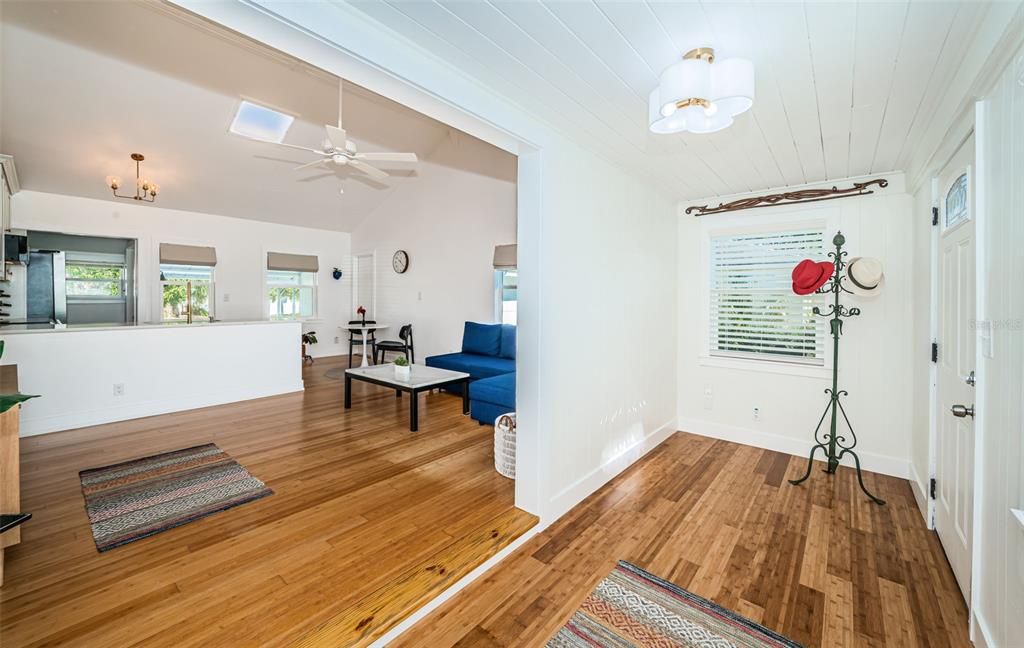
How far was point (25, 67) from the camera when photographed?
3.74 m

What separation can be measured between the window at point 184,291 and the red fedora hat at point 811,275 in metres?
7.84

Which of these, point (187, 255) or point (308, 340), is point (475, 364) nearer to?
point (308, 340)

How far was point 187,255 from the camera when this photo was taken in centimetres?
657

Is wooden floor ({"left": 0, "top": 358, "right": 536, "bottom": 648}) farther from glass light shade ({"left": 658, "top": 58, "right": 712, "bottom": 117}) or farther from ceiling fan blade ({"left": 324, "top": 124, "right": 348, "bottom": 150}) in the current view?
ceiling fan blade ({"left": 324, "top": 124, "right": 348, "bottom": 150})

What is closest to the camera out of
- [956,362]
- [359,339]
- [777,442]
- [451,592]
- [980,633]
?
[980,633]

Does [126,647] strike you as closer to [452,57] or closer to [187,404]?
[452,57]

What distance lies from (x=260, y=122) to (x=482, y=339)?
13.1 ft

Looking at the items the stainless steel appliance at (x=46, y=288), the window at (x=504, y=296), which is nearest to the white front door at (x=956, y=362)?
the window at (x=504, y=296)

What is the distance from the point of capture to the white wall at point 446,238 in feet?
19.4

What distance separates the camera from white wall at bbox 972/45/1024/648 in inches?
49.4

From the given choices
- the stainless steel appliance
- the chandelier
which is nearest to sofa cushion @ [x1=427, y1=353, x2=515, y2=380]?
the chandelier

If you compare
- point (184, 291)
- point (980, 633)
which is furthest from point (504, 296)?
point (184, 291)

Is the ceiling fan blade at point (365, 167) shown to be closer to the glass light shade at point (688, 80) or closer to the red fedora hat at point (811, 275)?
the glass light shade at point (688, 80)

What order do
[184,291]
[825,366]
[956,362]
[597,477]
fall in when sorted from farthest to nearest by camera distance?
[184,291]
[825,366]
[597,477]
[956,362]
